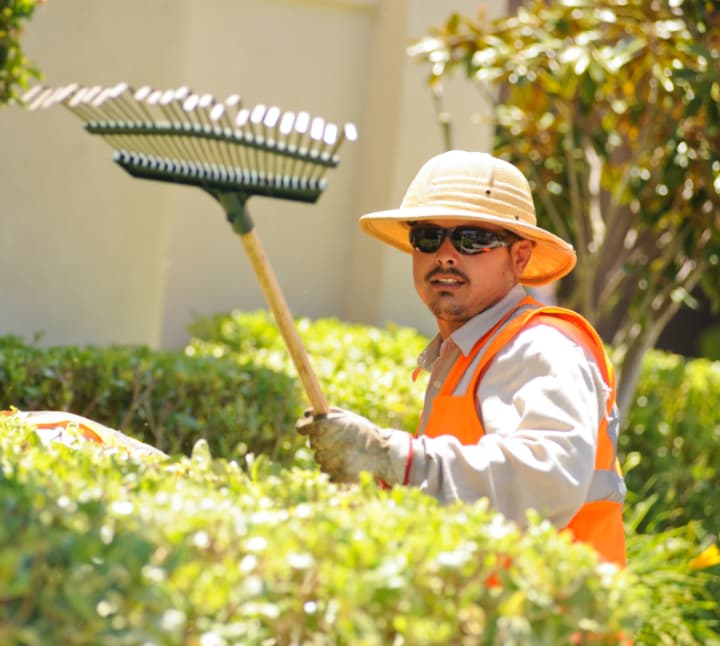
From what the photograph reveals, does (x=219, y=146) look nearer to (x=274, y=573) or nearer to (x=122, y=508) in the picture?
(x=122, y=508)

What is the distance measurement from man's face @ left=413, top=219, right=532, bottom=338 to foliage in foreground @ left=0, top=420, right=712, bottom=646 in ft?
2.79

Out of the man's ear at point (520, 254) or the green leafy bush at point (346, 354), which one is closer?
the man's ear at point (520, 254)

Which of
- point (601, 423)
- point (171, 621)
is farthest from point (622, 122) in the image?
point (171, 621)

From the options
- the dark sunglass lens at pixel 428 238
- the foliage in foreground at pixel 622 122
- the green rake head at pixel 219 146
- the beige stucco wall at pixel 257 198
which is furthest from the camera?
the beige stucco wall at pixel 257 198

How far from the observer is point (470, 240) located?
3010mm

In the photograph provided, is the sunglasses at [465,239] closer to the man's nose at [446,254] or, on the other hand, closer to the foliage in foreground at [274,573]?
the man's nose at [446,254]

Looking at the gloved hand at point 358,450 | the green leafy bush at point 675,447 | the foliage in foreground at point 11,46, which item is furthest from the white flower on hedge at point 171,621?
the green leafy bush at point 675,447

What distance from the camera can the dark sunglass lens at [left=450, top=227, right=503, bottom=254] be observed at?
301cm

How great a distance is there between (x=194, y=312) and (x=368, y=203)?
1443 mm

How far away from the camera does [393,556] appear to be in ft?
6.49

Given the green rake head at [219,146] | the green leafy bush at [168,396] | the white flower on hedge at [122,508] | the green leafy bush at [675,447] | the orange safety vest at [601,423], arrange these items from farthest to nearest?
the green leafy bush at [675,447]
the green leafy bush at [168,396]
the green rake head at [219,146]
the orange safety vest at [601,423]
the white flower on hedge at [122,508]

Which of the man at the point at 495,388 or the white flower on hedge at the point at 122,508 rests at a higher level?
the man at the point at 495,388

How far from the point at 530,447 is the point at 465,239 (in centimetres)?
73

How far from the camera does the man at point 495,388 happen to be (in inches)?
97.7
